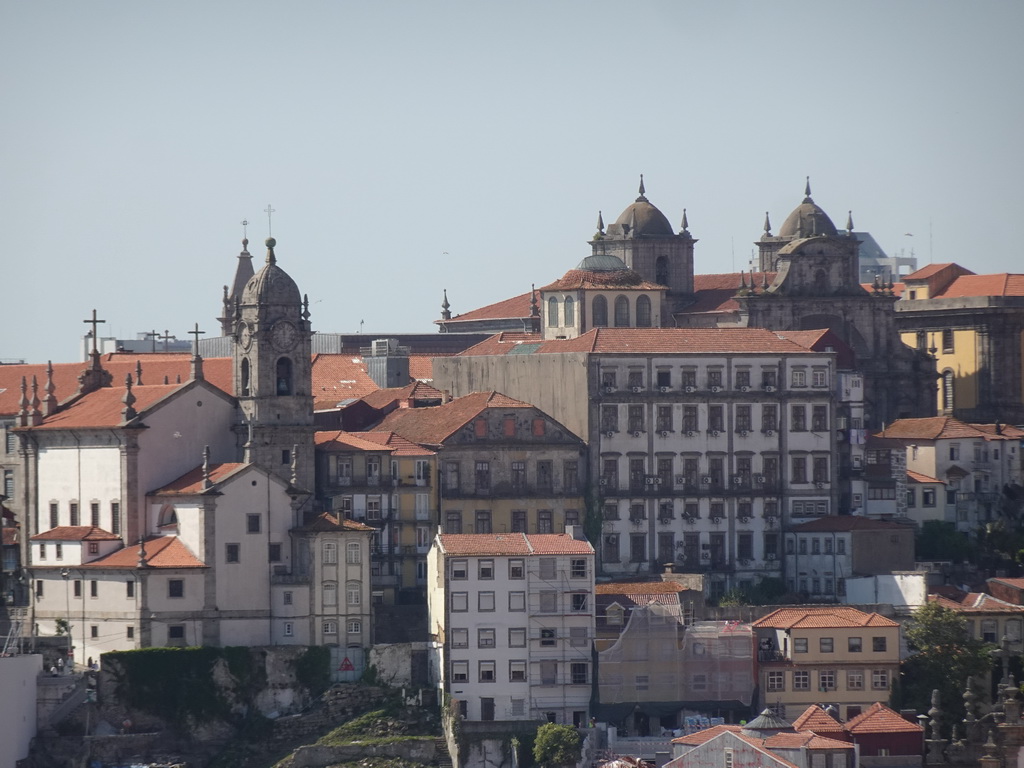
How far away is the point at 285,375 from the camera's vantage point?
12419cm

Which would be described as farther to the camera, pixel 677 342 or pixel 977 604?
pixel 677 342

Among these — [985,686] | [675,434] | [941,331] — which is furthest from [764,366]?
[941,331]

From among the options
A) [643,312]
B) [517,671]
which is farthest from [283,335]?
[643,312]

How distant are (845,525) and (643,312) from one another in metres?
22.7

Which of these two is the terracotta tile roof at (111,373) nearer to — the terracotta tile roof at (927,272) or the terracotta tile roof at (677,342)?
the terracotta tile roof at (677,342)

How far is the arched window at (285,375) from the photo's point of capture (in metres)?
124

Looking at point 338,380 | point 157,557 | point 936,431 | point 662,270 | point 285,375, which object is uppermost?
point 662,270

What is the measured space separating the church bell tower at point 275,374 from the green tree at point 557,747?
17.6 m

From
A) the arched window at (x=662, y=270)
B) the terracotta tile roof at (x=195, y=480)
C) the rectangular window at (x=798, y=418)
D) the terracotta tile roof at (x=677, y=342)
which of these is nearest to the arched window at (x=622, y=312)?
the terracotta tile roof at (x=677, y=342)

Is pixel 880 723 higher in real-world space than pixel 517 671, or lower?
lower

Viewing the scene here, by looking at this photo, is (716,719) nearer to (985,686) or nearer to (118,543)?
(985,686)

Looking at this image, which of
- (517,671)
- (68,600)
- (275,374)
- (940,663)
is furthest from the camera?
(275,374)

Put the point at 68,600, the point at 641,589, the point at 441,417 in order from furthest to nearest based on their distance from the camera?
the point at 441,417 → the point at 641,589 → the point at 68,600

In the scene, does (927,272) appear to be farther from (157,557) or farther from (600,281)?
(157,557)
